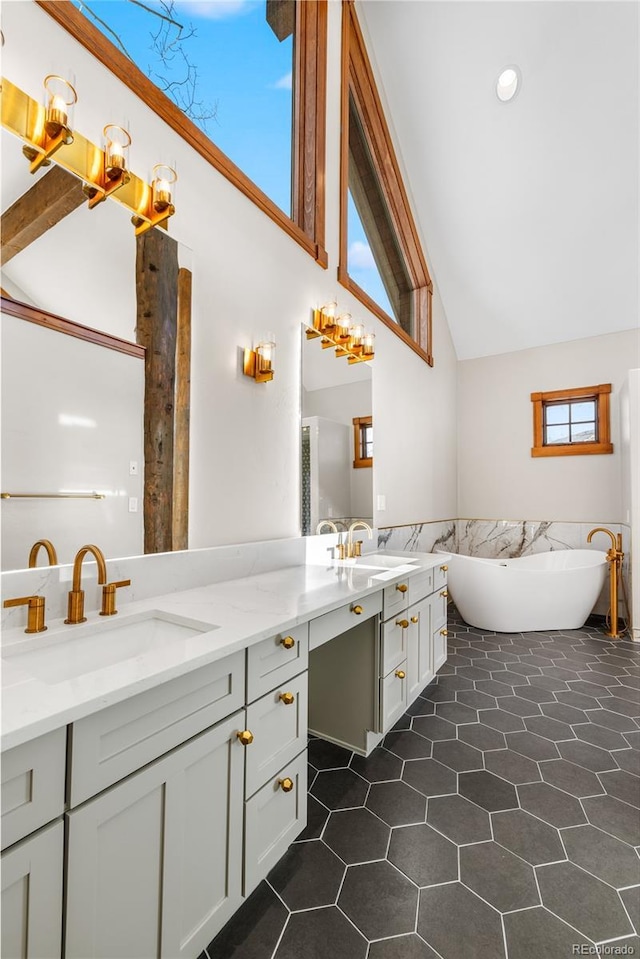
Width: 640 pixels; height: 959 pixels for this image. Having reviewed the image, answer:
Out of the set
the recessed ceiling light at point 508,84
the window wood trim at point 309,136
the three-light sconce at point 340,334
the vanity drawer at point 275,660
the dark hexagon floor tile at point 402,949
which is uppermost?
the recessed ceiling light at point 508,84

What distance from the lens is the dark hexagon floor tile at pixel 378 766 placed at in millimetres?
1846

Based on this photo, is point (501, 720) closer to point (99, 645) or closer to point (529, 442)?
point (99, 645)

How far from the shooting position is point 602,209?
367 cm

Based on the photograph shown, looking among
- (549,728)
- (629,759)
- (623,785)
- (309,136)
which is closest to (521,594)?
(549,728)

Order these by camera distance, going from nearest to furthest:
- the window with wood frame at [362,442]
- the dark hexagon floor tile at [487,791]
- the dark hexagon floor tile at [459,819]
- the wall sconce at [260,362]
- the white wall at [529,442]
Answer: the dark hexagon floor tile at [459,819] < the dark hexagon floor tile at [487,791] < the wall sconce at [260,362] < the window with wood frame at [362,442] < the white wall at [529,442]

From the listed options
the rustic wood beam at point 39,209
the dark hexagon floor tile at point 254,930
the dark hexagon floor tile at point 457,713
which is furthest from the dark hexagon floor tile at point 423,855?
the rustic wood beam at point 39,209

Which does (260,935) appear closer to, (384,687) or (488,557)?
(384,687)

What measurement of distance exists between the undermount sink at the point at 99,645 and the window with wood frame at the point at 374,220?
243 cm

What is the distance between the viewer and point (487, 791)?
1.75 m

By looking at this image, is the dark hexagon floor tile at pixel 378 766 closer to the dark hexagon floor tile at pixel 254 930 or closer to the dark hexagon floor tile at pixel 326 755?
the dark hexagon floor tile at pixel 326 755

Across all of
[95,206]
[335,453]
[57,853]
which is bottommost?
[57,853]

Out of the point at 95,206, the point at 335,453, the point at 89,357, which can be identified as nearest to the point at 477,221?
the point at 335,453

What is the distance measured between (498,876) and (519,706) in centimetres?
124

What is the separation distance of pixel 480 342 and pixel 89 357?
4.59 m
